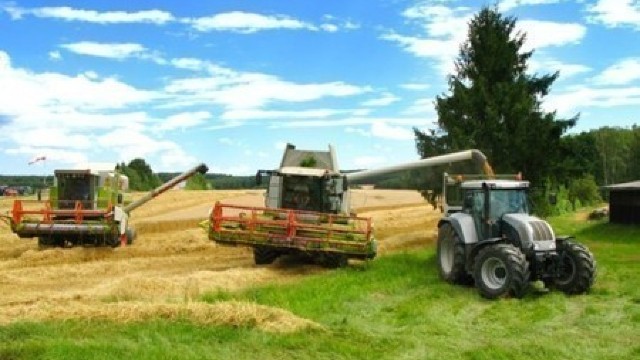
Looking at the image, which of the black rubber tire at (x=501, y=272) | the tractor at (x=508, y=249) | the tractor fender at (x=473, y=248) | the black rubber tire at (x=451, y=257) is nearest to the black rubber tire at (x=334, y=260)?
the black rubber tire at (x=451, y=257)

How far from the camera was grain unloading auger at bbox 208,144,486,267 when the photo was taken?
760 inches

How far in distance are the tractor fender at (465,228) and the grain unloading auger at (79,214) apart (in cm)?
1207

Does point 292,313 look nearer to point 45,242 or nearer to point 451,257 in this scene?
point 451,257

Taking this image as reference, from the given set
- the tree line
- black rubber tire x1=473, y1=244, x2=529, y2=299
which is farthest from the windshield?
the tree line

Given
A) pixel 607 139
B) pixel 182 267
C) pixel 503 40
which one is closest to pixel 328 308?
pixel 182 267

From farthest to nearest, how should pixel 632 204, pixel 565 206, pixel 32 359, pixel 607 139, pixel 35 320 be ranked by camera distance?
pixel 607 139 < pixel 565 206 < pixel 632 204 < pixel 35 320 < pixel 32 359

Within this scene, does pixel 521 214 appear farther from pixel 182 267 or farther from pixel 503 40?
pixel 503 40

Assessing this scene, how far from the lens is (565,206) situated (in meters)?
51.0

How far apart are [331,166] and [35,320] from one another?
12564 millimetres

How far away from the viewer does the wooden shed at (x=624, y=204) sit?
1356 inches

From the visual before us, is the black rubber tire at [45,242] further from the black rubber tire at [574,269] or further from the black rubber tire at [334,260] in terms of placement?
the black rubber tire at [574,269]

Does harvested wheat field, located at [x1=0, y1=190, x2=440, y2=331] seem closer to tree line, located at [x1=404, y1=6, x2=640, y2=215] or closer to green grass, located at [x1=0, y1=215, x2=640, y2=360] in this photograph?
green grass, located at [x1=0, y1=215, x2=640, y2=360]

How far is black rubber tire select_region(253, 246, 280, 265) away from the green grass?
3.49m

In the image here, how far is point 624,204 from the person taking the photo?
116 feet
